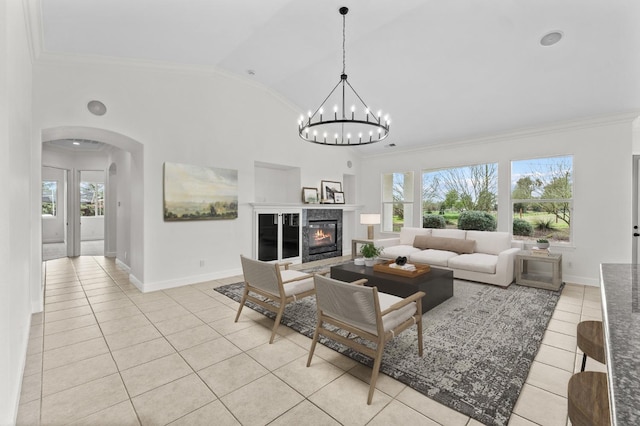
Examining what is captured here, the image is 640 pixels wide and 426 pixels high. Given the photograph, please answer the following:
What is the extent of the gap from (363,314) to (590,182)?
5.00 metres

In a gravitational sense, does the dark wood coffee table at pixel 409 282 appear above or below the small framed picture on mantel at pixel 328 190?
below

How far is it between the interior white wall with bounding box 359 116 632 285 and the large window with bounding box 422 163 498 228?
201mm

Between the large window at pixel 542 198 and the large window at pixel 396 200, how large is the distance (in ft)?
7.33

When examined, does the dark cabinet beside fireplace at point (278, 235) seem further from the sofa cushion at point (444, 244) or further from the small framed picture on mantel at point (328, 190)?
the sofa cushion at point (444, 244)

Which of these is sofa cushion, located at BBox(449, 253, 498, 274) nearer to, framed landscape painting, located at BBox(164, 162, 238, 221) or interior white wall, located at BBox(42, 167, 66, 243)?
framed landscape painting, located at BBox(164, 162, 238, 221)

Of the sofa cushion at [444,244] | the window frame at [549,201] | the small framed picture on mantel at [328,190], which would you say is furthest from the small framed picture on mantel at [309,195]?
the window frame at [549,201]

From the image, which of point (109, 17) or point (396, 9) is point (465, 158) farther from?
point (109, 17)

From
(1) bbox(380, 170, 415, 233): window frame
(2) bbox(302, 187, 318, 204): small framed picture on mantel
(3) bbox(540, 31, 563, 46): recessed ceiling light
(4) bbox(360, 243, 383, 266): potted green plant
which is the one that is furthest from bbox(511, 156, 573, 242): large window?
(2) bbox(302, 187, 318, 204): small framed picture on mantel

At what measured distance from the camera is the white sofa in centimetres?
472

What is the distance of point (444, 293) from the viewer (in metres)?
3.98

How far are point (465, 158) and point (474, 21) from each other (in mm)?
3254

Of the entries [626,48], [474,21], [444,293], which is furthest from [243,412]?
[626,48]

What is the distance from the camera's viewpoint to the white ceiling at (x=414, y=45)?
10.6 feet

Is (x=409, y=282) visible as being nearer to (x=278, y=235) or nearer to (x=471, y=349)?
(x=471, y=349)
